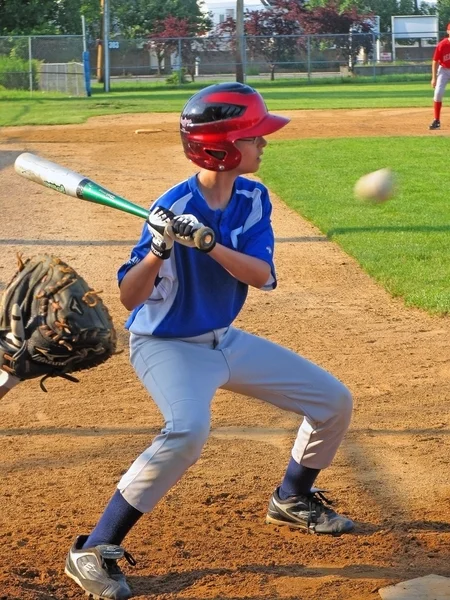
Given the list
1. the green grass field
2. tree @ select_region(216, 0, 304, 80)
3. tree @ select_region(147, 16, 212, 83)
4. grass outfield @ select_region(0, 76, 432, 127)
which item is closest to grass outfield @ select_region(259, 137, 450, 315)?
the green grass field

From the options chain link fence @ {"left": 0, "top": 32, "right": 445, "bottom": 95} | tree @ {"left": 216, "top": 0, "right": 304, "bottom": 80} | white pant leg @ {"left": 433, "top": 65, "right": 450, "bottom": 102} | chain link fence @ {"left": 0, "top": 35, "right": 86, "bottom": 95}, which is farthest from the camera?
tree @ {"left": 216, "top": 0, "right": 304, "bottom": 80}

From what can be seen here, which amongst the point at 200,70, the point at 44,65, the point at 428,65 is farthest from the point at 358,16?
the point at 44,65

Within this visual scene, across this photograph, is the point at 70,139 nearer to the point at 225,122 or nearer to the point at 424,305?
the point at 424,305

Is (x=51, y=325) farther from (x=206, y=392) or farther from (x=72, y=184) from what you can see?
(x=72, y=184)

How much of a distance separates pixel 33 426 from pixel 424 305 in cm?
308

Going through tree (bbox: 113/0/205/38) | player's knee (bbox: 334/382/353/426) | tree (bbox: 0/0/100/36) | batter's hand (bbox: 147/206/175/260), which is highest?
tree (bbox: 113/0/205/38)

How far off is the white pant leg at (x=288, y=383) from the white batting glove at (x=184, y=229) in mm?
545

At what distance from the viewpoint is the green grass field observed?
7.21 m

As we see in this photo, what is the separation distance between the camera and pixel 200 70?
39.4 metres

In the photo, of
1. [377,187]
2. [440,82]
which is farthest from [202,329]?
[440,82]

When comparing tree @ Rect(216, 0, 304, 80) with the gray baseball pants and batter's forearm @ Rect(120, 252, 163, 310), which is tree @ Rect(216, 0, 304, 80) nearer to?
the gray baseball pants

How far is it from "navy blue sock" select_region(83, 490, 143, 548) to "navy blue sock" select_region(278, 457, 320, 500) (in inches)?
28.7

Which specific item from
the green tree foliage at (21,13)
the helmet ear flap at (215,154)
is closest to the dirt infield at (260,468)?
the helmet ear flap at (215,154)

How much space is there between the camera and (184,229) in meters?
2.64
